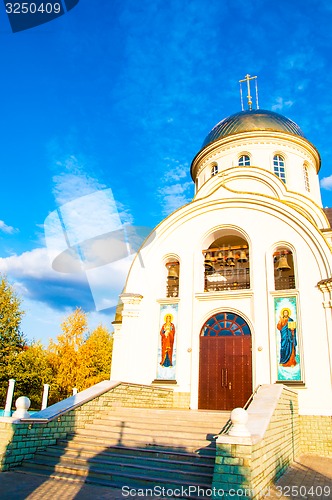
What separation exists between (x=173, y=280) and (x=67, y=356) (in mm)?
16283

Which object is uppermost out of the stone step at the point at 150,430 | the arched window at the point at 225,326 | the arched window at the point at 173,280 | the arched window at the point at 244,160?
the arched window at the point at 244,160

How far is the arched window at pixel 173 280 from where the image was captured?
1443cm

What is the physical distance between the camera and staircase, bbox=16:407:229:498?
21.4 feet

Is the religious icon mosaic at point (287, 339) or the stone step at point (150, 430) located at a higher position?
the religious icon mosaic at point (287, 339)

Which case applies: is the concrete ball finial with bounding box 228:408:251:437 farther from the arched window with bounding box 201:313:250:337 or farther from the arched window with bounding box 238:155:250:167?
the arched window with bounding box 238:155:250:167

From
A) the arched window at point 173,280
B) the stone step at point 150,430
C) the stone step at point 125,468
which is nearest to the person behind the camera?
the stone step at point 125,468

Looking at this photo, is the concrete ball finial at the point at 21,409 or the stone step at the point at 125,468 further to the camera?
the concrete ball finial at the point at 21,409

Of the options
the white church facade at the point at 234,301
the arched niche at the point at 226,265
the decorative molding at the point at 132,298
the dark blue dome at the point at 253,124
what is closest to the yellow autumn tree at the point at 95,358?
the white church facade at the point at 234,301

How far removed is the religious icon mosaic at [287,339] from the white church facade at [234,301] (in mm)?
30

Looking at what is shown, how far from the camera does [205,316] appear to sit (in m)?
13.1

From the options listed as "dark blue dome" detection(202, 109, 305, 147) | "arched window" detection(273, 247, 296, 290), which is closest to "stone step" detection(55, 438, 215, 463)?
"arched window" detection(273, 247, 296, 290)

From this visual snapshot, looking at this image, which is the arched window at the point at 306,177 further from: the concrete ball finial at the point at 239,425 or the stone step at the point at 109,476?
the stone step at the point at 109,476

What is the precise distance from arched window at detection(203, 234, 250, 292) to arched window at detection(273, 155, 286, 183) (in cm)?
509

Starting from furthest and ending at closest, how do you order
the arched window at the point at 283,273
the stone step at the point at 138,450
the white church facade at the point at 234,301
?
the arched window at the point at 283,273 → the white church facade at the point at 234,301 → the stone step at the point at 138,450
